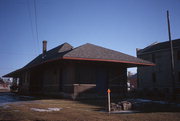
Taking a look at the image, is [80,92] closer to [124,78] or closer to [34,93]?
[124,78]

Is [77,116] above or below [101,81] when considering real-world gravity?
below

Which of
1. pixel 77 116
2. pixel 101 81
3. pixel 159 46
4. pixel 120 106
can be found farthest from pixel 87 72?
pixel 159 46

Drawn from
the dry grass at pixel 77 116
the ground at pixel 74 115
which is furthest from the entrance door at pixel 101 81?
the dry grass at pixel 77 116

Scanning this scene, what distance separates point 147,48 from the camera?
38156 mm

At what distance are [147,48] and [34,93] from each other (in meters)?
25.5

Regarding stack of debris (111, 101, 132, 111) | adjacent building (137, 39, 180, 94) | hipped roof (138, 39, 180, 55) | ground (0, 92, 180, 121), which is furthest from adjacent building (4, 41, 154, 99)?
hipped roof (138, 39, 180, 55)

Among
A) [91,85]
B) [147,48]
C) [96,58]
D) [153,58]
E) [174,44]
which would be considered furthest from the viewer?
[147,48]

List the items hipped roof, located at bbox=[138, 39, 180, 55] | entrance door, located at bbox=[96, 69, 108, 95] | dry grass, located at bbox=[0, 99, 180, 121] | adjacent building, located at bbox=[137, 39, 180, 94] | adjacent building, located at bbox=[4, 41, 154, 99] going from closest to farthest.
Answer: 1. dry grass, located at bbox=[0, 99, 180, 121]
2. adjacent building, located at bbox=[4, 41, 154, 99]
3. entrance door, located at bbox=[96, 69, 108, 95]
4. adjacent building, located at bbox=[137, 39, 180, 94]
5. hipped roof, located at bbox=[138, 39, 180, 55]

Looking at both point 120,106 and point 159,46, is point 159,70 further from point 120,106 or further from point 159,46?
point 120,106

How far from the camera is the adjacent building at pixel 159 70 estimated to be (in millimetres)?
31345

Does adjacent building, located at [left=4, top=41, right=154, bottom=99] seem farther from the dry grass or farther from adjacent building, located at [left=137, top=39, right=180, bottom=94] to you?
adjacent building, located at [left=137, top=39, right=180, bottom=94]

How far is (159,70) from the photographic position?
34000mm

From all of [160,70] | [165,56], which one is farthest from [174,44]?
[160,70]

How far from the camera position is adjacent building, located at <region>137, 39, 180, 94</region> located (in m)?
31.3
